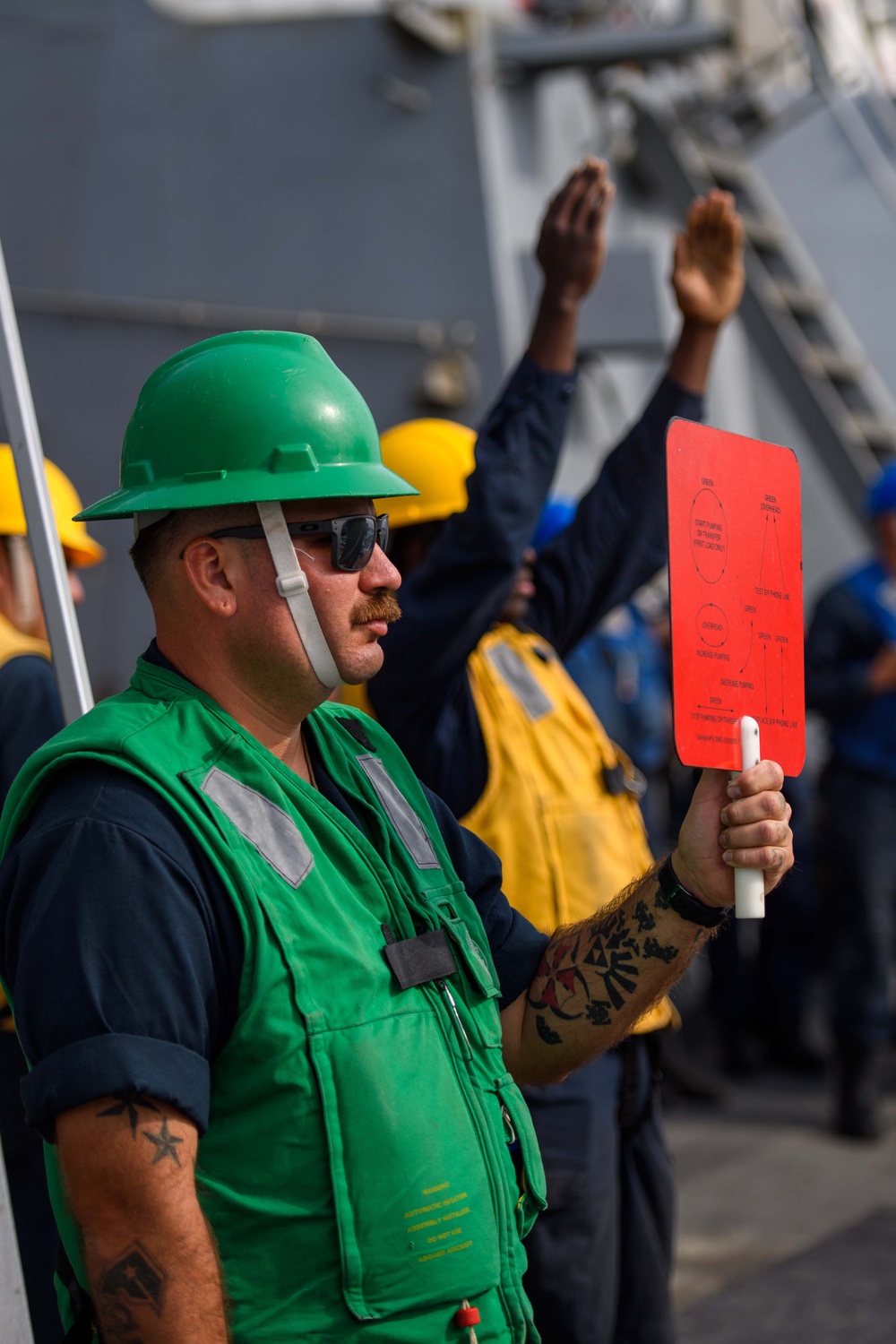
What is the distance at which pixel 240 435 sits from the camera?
5.48ft

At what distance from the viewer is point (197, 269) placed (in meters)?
5.98

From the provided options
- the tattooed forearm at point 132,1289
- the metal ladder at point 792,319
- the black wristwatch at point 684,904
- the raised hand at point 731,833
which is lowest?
the tattooed forearm at point 132,1289

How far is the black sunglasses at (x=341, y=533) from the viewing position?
5.50 feet

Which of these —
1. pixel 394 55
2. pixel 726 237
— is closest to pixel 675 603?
pixel 726 237

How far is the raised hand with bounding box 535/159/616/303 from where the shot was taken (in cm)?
282

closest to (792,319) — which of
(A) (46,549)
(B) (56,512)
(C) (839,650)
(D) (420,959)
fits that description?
Answer: (C) (839,650)

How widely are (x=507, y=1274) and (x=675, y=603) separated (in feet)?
2.45

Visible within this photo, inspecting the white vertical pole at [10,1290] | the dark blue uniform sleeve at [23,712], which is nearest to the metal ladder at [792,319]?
the dark blue uniform sleeve at [23,712]

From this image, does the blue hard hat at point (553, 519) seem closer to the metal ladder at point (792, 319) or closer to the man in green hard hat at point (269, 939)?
the man in green hard hat at point (269, 939)

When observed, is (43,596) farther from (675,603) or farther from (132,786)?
(675,603)

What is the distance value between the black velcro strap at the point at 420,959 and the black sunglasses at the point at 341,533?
0.42 meters

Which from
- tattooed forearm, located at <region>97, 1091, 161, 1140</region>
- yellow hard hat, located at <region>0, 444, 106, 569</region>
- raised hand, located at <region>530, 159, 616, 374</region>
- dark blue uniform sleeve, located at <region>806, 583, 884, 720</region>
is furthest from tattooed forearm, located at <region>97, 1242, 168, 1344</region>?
dark blue uniform sleeve, located at <region>806, 583, 884, 720</region>

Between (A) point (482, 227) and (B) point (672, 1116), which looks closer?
(B) point (672, 1116)

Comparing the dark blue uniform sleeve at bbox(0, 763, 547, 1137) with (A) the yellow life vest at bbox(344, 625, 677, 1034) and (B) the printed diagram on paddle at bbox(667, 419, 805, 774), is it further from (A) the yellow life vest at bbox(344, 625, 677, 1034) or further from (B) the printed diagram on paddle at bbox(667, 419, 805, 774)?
(A) the yellow life vest at bbox(344, 625, 677, 1034)
